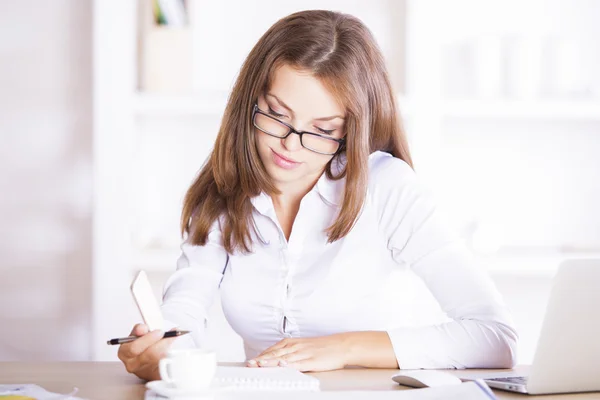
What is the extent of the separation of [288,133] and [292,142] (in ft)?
0.08

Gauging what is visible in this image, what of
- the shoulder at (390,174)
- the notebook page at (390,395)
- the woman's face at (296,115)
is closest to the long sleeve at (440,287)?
the shoulder at (390,174)

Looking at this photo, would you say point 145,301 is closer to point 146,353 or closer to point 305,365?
point 146,353

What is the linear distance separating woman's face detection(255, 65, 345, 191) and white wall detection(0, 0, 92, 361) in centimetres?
150

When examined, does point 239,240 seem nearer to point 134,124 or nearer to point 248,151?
point 248,151

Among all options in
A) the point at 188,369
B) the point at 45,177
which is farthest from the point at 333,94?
the point at 45,177

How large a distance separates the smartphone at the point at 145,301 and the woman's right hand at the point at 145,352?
21mm

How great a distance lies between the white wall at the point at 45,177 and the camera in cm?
308

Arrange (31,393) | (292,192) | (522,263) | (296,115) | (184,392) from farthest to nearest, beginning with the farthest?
1. (522,263)
2. (292,192)
3. (296,115)
4. (31,393)
5. (184,392)

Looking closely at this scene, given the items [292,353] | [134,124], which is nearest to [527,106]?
[134,124]

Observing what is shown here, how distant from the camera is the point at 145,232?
3070 mm

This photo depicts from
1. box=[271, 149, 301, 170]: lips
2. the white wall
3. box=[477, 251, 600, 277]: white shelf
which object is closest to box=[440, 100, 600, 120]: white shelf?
box=[477, 251, 600, 277]: white shelf

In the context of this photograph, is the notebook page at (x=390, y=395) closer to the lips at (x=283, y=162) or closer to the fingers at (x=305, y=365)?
the fingers at (x=305, y=365)

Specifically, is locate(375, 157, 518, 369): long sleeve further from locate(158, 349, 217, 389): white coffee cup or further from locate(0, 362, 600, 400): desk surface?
locate(158, 349, 217, 389): white coffee cup

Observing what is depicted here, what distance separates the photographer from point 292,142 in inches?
67.9
